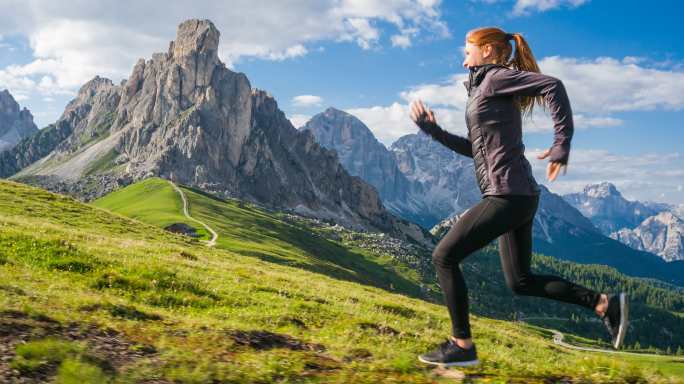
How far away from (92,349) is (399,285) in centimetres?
19579

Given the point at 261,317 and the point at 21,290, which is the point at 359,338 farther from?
the point at 21,290

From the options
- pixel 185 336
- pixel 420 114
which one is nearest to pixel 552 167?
pixel 420 114

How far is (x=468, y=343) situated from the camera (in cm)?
871

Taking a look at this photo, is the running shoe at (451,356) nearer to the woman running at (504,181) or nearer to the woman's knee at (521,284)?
the woman running at (504,181)

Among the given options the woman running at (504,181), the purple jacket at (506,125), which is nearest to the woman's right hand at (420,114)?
the woman running at (504,181)

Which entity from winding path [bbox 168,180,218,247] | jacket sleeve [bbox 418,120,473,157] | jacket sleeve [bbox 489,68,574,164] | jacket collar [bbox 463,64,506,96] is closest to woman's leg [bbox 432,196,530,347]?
jacket sleeve [bbox 489,68,574,164]

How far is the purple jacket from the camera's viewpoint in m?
7.91

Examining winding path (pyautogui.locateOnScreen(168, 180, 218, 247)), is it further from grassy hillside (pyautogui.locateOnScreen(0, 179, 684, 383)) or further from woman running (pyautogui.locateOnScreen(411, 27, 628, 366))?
woman running (pyautogui.locateOnScreen(411, 27, 628, 366))

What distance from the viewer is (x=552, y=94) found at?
25.7 ft

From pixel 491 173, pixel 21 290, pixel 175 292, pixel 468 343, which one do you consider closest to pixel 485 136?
pixel 491 173

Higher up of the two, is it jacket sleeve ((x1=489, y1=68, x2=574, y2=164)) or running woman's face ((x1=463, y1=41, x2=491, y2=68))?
running woman's face ((x1=463, y1=41, x2=491, y2=68))

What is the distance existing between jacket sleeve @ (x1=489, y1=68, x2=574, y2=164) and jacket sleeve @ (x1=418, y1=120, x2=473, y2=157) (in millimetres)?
1566

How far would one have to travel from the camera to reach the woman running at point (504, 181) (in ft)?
26.6

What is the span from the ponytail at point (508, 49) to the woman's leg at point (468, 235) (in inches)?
70.3
